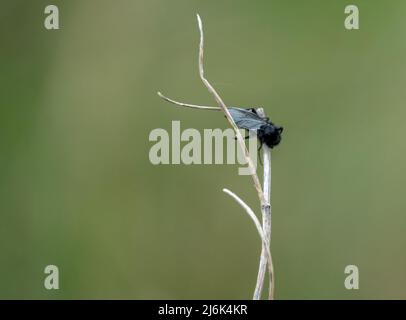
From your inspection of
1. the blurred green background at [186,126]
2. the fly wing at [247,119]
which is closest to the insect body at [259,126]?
the fly wing at [247,119]

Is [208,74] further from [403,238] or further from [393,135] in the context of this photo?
[403,238]

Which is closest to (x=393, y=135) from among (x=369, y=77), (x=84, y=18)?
(x=369, y=77)

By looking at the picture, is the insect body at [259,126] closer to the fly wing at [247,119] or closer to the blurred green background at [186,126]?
the fly wing at [247,119]

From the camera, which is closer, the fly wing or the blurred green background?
the fly wing

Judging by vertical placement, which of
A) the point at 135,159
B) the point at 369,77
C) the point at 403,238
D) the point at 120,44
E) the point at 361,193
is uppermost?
the point at 120,44

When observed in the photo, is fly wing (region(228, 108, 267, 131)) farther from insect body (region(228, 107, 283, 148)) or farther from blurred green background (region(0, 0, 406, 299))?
blurred green background (region(0, 0, 406, 299))

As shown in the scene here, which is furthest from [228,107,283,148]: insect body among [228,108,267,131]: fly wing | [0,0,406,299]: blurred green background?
[0,0,406,299]: blurred green background

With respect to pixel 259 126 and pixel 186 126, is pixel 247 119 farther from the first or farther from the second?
pixel 186 126

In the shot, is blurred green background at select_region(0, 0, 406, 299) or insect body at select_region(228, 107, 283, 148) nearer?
insect body at select_region(228, 107, 283, 148)
